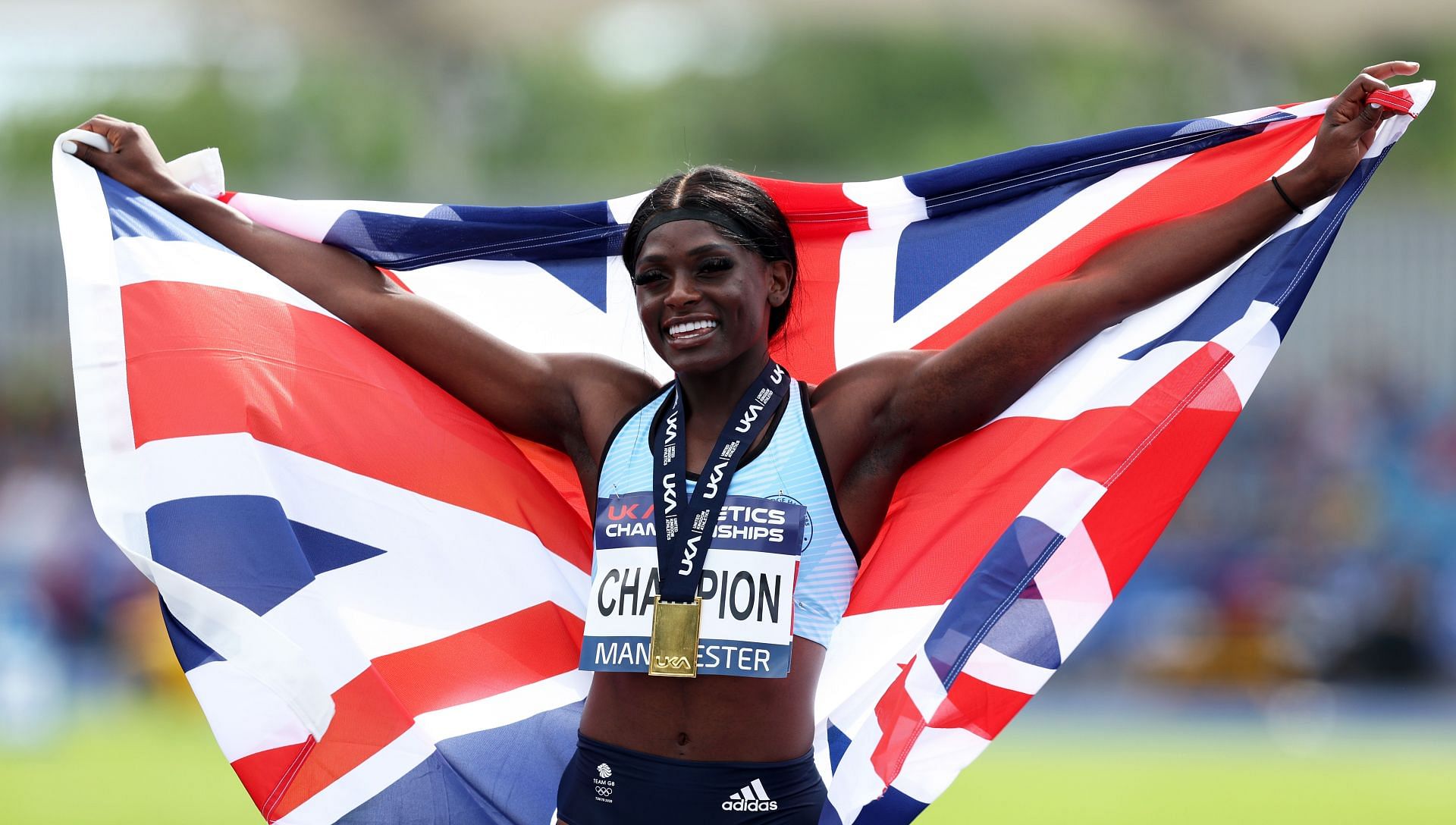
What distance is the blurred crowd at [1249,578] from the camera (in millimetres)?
13883

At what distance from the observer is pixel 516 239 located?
15.2ft

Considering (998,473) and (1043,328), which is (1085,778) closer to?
(998,473)

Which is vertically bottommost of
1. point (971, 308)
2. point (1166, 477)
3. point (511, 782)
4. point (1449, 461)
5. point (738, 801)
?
point (1449, 461)

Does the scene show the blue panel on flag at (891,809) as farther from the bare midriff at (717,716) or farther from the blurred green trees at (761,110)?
the blurred green trees at (761,110)

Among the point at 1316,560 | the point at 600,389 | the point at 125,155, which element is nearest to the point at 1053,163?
the point at 600,389

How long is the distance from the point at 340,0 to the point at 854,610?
558 inches

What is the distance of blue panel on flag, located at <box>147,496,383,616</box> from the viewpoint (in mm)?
3838

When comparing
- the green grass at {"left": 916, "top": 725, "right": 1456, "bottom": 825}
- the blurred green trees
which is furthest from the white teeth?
the blurred green trees

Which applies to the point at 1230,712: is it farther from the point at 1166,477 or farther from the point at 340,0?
the point at 340,0

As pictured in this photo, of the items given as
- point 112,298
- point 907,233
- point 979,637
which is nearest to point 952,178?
point 907,233

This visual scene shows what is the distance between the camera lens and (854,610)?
163 inches

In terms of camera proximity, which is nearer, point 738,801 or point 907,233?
point 738,801

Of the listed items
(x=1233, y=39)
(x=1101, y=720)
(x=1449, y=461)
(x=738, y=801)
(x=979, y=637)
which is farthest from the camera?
(x=1233, y=39)

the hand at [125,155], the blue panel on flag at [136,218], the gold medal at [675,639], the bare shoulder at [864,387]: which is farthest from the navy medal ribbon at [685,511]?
the hand at [125,155]
